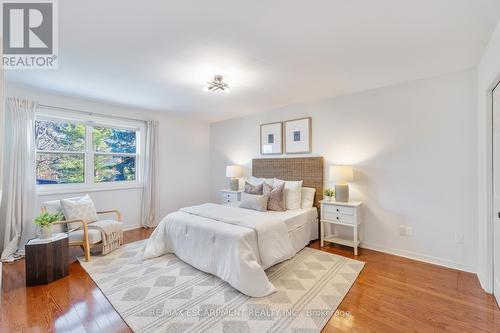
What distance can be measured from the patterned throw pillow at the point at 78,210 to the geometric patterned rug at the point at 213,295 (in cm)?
57

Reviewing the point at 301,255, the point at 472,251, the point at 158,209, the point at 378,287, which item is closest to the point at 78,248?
the point at 158,209

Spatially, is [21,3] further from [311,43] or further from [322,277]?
[322,277]

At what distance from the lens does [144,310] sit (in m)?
1.93

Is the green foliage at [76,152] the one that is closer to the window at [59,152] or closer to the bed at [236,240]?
the window at [59,152]

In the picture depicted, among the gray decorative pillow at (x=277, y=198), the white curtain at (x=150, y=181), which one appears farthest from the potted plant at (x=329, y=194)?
the white curtain at (x=150, y=181)

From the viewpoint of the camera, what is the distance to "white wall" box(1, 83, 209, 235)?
376 cm

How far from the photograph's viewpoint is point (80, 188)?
3.83 meters

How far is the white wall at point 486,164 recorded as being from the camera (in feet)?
6.79

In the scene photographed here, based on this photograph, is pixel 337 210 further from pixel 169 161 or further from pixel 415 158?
pixel 169 161

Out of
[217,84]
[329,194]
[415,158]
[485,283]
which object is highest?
[217,84]

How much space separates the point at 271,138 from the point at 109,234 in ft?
10.6

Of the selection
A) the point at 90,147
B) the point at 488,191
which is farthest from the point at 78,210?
the point at 488,191

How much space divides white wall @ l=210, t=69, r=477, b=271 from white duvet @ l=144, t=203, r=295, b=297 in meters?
1.57

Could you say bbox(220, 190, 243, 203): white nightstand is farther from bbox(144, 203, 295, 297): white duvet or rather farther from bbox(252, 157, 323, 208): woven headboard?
bbox(144, 203, 295, 297): white duvet
